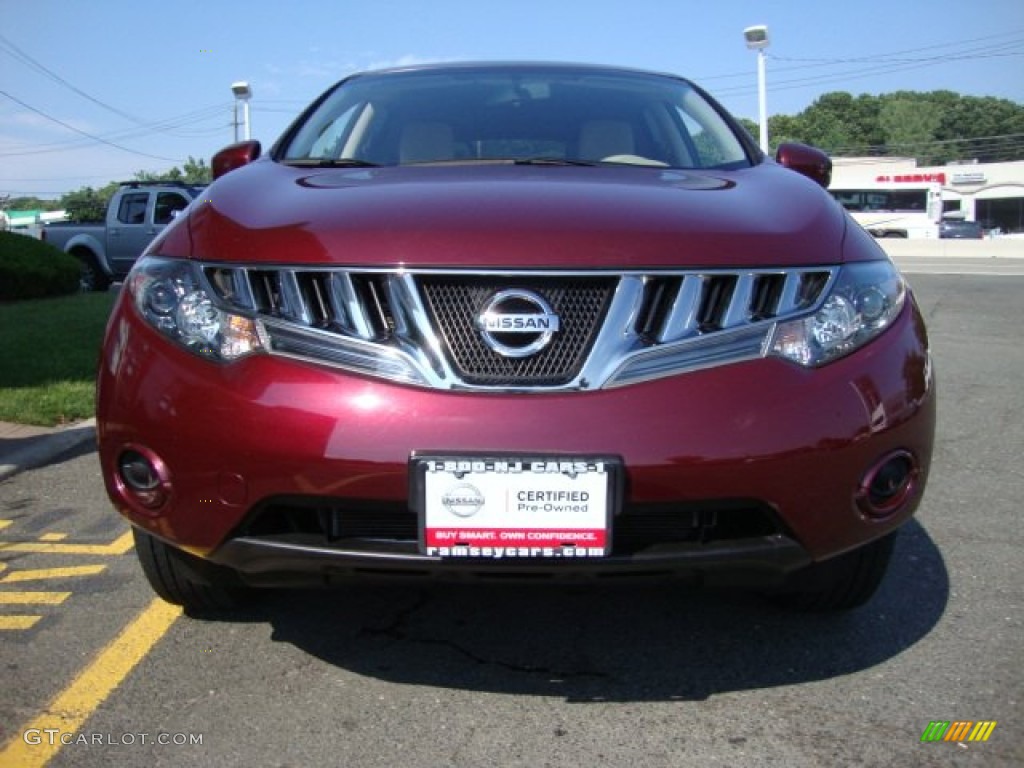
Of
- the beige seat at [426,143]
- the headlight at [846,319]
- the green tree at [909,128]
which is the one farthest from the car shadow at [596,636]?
the green tree at [909,128]

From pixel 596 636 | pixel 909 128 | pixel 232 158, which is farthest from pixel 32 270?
pixel 909 128

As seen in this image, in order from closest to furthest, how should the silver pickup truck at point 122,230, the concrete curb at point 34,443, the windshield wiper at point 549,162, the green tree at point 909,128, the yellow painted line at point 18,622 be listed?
the yellow painted line at point 18,622, the windshield wiper at point 549,162, the concrete curb at point 34,443, the silver pickup truck at point 122,230, the green tree at point 909,128

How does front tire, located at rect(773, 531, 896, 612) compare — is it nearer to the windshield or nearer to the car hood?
the car hood

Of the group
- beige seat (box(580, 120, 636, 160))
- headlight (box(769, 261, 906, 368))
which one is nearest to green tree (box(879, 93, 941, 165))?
beige seat (box(580, 120, 636, 160))

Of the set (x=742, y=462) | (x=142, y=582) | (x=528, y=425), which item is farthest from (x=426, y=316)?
(x=142, y=582)

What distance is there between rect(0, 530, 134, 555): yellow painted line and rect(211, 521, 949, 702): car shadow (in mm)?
833

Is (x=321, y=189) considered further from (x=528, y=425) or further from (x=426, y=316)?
(x=528, y=425)

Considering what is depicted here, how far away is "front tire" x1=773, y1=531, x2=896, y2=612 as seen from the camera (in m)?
2.43

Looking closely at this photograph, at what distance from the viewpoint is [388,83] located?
141 inches

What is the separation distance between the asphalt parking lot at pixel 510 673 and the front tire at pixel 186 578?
0.08 m

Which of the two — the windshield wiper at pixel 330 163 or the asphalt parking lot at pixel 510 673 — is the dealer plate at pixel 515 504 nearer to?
the asphalt parking lot at pixel 510 673

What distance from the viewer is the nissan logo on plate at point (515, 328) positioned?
201cm

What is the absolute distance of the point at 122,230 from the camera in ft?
50.8

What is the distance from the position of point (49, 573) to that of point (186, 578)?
2.94ft
